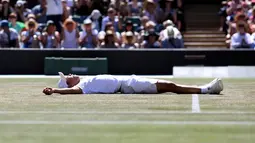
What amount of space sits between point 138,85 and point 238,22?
9871mm

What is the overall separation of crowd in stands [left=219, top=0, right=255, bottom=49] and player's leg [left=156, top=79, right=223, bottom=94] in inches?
360

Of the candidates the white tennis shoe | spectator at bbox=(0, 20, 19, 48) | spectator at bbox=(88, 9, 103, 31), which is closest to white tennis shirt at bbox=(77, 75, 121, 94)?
the white tennis shoe

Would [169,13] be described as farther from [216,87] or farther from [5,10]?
[216,87]

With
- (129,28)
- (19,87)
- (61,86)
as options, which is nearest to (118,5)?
(129,28)

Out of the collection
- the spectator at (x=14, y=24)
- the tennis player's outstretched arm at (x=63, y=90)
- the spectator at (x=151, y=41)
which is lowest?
the spectator at (x=151, y=41)

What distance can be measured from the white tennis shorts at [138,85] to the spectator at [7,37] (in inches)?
402

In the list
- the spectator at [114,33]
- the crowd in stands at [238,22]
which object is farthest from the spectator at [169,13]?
the spectator at [114,33]

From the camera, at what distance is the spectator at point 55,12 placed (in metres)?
23.5

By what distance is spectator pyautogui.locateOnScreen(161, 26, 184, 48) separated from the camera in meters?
22.0

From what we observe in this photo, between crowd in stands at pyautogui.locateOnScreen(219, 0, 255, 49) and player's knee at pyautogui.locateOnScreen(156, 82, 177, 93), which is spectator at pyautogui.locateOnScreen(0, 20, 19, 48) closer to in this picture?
crowd in stands at pyautogui.locateOnScreen(219, 0, 255, 49)

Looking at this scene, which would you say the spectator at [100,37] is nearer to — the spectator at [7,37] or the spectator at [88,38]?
the spectator at [88,38]

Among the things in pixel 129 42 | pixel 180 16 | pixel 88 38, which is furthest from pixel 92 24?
pixel 180 16
